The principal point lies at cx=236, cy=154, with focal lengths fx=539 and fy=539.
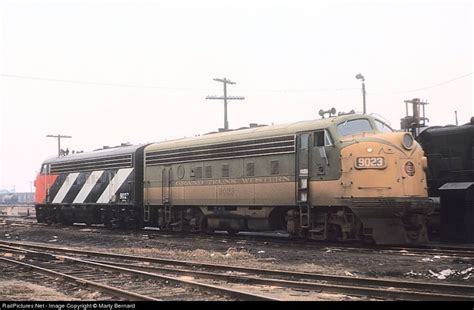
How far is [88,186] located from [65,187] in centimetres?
259

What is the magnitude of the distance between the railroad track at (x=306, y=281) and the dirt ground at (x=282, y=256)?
0.96 m

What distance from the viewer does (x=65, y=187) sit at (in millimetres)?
27484

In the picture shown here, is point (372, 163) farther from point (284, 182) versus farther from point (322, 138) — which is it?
point (284, 182)

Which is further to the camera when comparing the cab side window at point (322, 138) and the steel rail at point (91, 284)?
the cab side window at point (322, 138)

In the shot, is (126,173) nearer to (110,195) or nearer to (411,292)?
(110,195)

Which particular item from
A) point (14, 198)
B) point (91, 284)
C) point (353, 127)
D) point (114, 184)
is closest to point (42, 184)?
point (114, 184)

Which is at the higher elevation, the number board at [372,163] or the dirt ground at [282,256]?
the number board at [372,163]

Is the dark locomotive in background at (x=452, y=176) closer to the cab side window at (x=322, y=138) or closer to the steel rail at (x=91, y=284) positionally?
the cab side window at (x=322, y=138)

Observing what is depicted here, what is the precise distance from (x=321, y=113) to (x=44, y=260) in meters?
8.69

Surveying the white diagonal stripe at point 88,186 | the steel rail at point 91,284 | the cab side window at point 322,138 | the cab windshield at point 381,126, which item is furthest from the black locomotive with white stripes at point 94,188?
the cab windshield at point 381,126

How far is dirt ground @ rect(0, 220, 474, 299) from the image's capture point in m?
10.0

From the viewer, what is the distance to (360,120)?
15.1 m

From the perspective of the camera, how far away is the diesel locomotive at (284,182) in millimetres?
13617
